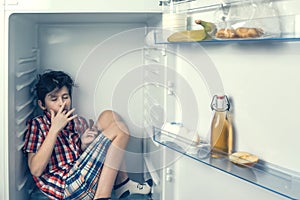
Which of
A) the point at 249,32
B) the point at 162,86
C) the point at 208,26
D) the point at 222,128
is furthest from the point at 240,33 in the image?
the point at 162,86

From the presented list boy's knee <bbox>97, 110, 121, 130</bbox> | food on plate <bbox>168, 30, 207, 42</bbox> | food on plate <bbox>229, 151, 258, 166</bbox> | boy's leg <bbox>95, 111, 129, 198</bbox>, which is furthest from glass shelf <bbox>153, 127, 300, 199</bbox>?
boy's knee <bbox>97, 110, 121, 130</bbox>

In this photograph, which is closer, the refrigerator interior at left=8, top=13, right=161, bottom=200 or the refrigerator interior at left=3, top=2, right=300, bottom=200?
the refrigerator interior at left=3, top=2, right=300, bottom=200

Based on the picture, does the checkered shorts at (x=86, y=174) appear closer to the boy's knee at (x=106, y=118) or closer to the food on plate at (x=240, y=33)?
the boy's knee at (x=106, y=118)

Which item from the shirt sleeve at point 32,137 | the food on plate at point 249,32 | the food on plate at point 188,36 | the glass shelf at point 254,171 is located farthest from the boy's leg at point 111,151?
the food on plate at point 249,32

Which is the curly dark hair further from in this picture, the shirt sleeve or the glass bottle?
the glass bottle

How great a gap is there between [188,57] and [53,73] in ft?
2.60

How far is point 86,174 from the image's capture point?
169cm

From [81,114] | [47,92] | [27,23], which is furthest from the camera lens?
[81,114]

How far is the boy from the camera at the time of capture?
5.50 ft

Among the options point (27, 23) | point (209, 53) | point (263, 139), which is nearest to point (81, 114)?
point (27, 23)

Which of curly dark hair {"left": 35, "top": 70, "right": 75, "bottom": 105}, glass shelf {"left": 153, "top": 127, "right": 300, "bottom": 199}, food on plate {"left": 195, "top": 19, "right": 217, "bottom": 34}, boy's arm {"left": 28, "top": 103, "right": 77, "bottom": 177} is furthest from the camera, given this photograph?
curly dark hair {"left": 35, "top": 70, "right": 75, "bottom": 105}

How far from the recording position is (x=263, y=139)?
906 millimetres

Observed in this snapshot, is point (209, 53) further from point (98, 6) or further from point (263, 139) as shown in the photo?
point (98, 6)

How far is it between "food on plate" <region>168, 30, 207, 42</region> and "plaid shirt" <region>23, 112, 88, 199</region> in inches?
30.9
